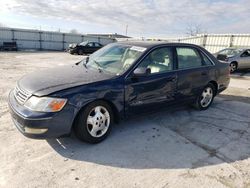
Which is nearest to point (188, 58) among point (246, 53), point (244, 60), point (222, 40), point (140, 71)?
point (140, 71)

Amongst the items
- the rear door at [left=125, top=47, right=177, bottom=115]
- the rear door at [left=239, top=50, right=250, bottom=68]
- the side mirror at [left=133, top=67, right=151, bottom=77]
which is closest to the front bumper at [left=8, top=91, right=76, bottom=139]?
the rear door at [left=125, top=47, right=177, bottom=115]

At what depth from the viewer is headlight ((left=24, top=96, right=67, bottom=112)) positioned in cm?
300

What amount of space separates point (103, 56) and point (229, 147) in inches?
109

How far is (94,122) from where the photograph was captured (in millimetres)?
3465

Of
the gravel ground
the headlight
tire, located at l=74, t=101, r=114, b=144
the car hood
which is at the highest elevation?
the car hood

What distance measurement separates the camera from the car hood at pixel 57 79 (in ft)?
10.5

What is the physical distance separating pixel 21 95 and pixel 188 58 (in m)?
3.35

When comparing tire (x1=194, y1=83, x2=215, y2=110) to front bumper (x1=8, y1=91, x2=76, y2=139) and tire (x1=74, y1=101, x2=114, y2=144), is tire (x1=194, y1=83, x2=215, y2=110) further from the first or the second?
front bumper (x1=8, y1=91, x2=76, y2=139)

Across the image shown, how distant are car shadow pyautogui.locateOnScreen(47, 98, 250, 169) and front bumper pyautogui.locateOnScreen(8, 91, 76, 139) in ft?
1.34

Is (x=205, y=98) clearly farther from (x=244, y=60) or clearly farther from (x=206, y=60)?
(x=244, y=60)

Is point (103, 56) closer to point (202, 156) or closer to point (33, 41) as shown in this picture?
point (202, 156)

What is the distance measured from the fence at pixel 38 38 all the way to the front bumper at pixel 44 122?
84.1ft

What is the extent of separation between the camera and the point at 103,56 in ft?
14.7

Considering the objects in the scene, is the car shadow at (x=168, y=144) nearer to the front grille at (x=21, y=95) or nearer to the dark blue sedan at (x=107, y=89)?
the dark blue sedan at (x=107, y=89)
